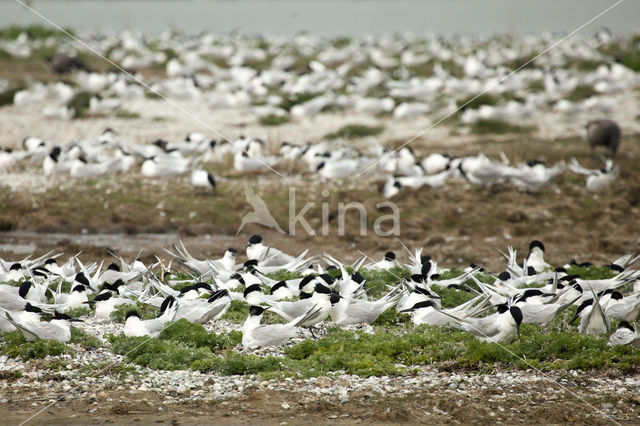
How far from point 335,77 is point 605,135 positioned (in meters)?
9.35

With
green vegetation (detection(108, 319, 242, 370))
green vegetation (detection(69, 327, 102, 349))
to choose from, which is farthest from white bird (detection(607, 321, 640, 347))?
green vegetation (detection(69, 327, 102, 349))

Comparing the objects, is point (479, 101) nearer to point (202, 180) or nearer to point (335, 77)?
point (335, 77)

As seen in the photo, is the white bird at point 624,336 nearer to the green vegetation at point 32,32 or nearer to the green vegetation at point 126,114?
the green vegetation at point 126,114

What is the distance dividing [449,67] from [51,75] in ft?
41.4

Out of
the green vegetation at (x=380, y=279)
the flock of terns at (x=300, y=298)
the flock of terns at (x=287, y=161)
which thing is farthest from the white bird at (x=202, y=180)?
the green vegetation at (x=380, y=279)

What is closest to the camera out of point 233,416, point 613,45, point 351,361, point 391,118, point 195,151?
point 233,416

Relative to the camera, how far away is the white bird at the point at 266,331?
6.14 metres

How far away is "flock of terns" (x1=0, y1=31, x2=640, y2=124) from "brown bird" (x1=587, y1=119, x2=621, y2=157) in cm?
305

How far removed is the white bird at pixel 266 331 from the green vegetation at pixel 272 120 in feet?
33.3

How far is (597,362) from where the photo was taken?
573 centimetres

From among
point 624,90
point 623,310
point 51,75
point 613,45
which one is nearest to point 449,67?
point 624,90

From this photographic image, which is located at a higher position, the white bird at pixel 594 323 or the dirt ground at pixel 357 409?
the white bird at pixel 594 323

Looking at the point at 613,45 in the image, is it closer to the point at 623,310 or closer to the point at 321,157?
the point at 321,157

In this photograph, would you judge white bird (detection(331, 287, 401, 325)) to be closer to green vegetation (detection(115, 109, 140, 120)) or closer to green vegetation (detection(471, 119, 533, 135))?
green vegetation (detection(471, 119, 533, 135))
